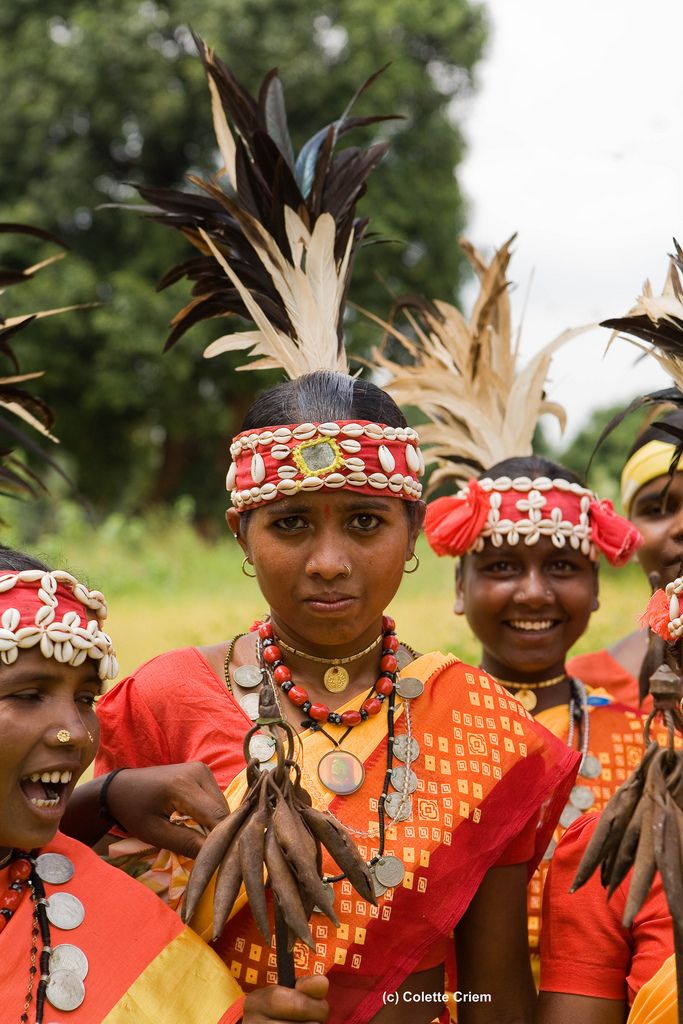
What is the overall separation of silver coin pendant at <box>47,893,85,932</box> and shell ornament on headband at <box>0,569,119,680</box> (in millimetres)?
473

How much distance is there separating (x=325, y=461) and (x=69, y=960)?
3.96 feet

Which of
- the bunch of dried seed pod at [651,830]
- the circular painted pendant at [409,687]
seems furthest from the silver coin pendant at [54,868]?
the bunch of dried seed pod at [651,830]

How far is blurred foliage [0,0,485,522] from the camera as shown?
1712 centimetres

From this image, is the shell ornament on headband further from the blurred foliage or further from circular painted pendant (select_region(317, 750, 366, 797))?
the blurred foliage

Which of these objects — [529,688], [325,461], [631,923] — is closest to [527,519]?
[529,688]

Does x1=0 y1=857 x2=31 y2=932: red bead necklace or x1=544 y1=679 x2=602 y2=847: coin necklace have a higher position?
x1=544 y1=679 x2=602 y2=847: coin necklace

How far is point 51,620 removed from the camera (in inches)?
102

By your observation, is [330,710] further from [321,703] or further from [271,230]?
[271,230]

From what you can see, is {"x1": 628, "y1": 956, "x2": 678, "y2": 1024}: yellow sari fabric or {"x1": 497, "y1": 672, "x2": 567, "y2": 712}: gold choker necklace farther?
{"x1": 497, "y1": 672, "x2": 567, "y2": 712}: gold choker necklace

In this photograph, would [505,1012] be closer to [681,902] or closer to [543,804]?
[543,804]

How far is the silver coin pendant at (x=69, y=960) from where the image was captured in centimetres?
250

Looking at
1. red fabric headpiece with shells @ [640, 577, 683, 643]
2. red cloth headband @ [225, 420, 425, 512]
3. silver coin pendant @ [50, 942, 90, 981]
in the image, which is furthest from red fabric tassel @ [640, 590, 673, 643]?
silver coin pendant @ [50, 942, 90, 981]

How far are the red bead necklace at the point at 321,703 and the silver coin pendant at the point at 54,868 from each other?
0.66m

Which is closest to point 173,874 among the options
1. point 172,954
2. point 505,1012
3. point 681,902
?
point 172,954
